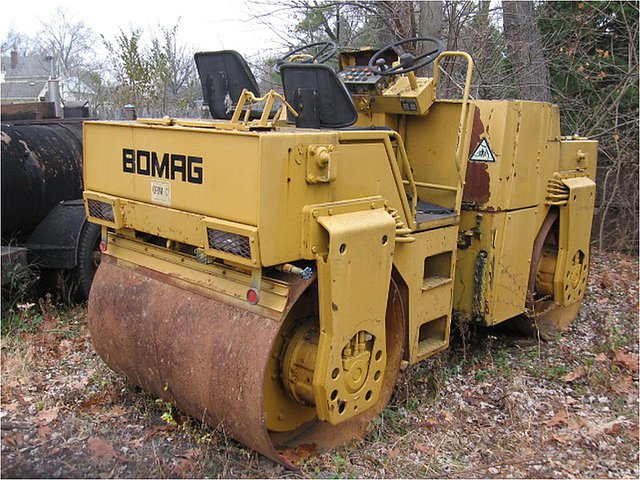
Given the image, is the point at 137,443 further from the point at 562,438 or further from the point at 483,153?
the point at 483,153

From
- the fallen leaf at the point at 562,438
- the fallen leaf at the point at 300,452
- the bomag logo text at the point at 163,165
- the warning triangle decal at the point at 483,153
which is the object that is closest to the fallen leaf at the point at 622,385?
the fallen leaf at the point at 562,438

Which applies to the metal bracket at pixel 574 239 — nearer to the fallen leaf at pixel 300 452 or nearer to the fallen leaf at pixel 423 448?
the fallen leaf at pixel 423 448

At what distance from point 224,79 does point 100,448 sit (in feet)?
7.12

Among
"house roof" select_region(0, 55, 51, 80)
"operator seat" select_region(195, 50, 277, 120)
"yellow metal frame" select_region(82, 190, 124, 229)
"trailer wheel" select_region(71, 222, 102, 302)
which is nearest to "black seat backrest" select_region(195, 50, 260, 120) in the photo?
"operator seat" select_region(195, 50, 277, 120)

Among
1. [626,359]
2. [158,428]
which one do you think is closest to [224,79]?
[158,428]

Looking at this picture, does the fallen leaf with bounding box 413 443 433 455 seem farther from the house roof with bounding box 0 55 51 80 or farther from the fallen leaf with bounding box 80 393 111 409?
the house roof with bounding box 0 55 51 80

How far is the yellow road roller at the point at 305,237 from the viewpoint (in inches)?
129

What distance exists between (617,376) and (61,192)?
4542mm

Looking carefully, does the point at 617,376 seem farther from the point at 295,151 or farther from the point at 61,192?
the point at 61,192

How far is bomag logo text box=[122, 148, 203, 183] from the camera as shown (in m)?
3.44

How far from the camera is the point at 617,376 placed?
5.10 metres

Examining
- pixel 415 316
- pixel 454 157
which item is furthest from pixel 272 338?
pixel 454 157

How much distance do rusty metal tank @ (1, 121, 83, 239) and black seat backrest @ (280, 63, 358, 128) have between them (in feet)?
9.03

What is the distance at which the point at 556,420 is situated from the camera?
14.3ft
